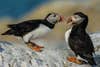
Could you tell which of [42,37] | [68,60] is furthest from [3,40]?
[68,60]

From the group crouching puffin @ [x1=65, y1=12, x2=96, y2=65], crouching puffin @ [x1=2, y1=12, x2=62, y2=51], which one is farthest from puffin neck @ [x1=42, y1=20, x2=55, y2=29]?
crouching puffin @ [x1=65, y1=12, x2=96, y2=65]

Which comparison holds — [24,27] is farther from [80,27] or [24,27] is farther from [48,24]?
[80,27]

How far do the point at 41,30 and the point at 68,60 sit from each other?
0.28 metres

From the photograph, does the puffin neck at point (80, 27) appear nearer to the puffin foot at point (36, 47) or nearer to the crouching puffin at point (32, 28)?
the crouching puffin at point (32, 28)

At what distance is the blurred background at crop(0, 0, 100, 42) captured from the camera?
123 inches

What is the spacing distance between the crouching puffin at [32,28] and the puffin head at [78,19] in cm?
10

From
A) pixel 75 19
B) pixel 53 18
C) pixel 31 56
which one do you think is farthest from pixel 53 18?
pixel 31 56

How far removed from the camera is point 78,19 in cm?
312

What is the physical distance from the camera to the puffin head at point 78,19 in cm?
312

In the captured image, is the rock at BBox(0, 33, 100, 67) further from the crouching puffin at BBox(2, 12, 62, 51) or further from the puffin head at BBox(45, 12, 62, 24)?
the puffin head at BBox(45, 12, 62, 24)

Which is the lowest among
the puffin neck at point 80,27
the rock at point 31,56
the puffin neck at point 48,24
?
the rock at point 31,56

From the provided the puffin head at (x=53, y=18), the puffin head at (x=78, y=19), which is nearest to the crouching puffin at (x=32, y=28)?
the puffin head at (x=53, y=18)

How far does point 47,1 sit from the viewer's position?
319cm

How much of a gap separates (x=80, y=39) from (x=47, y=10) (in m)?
0.30
